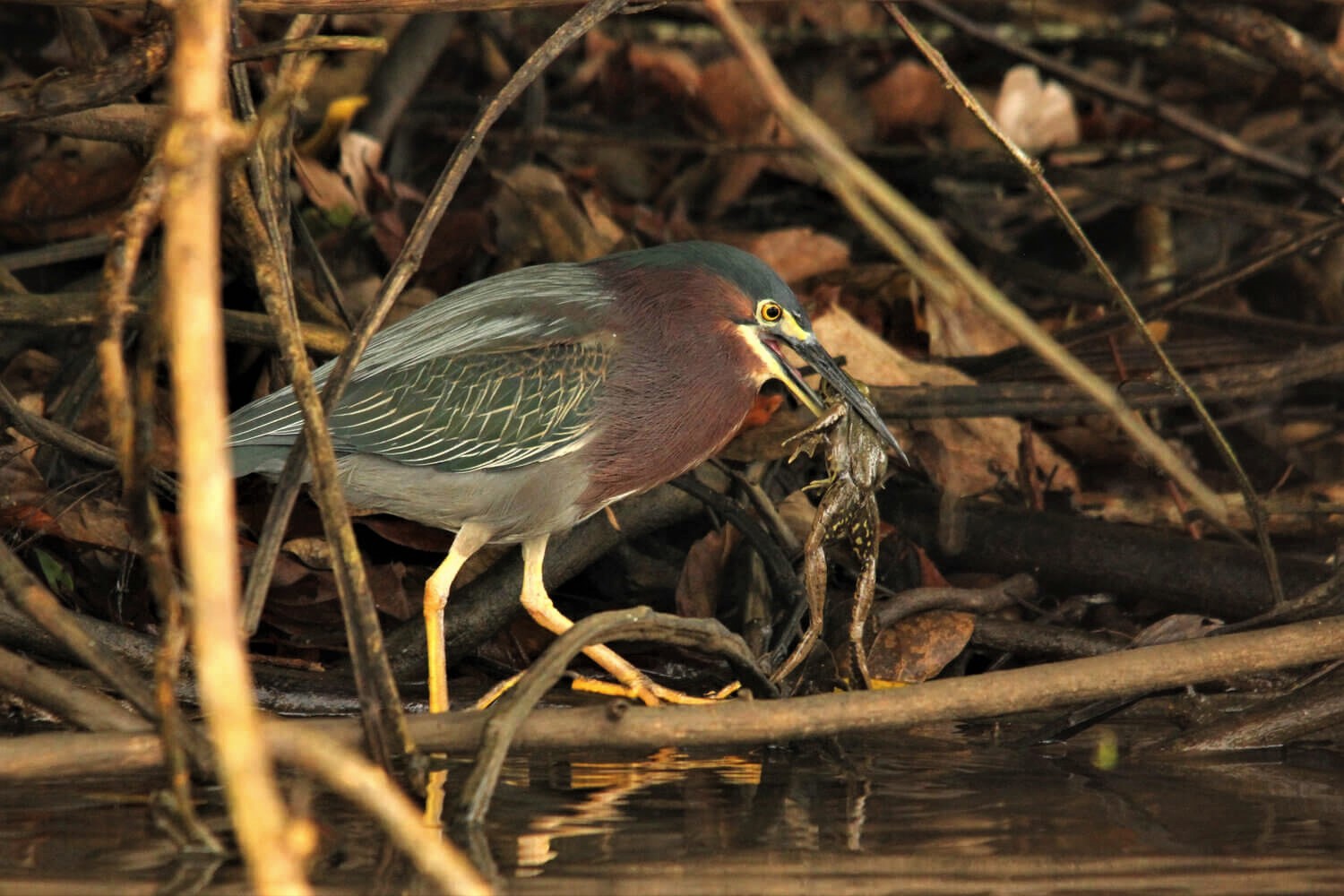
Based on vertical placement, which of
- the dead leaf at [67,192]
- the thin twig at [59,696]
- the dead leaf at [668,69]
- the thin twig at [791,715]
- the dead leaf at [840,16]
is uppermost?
the dead leaf at [840,16]

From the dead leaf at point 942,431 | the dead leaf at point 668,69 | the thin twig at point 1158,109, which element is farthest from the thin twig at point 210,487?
the dead leaf at point 668,69

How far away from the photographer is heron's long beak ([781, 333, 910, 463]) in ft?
13.4

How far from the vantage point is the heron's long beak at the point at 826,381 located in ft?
13.4

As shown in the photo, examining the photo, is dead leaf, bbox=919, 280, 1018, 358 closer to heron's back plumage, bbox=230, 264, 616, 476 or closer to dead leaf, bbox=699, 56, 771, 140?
dead leaf, bbox=699, 56, 771, 140

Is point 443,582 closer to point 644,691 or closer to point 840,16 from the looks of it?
point 644,691

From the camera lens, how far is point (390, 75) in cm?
644

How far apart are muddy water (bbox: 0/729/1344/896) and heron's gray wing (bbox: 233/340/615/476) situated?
2.84 ft

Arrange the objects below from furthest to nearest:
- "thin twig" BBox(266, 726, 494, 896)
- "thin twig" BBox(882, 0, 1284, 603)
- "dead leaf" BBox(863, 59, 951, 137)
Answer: "dead leaf" BBox(863, 59, 951, 137)
"thin twig" BBox(882, 0, 1284, 603)
"thin twig" BBox(266, 726, 494, 896)

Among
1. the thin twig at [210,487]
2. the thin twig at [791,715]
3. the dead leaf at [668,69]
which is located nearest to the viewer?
the thin twig at [210,487]

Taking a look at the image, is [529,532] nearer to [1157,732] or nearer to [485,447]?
[485,447]

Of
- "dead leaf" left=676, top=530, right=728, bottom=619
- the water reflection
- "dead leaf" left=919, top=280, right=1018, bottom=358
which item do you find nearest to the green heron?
"dead leaf" left=676, top=530, right=728, bottom=619

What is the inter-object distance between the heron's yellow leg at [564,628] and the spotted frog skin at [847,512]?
1.46 feet

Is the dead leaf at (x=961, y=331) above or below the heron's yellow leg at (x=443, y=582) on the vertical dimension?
above

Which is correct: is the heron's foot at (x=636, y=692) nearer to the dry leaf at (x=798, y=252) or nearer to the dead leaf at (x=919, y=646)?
the dead leaf at (x=919, y=646)
